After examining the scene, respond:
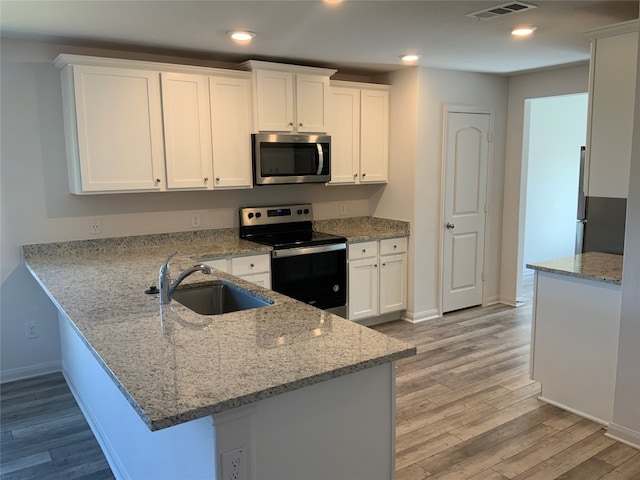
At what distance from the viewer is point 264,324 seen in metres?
2.03

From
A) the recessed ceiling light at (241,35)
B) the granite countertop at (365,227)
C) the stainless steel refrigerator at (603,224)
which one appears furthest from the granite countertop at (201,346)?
the stainless steel refrigerator at (603,224)

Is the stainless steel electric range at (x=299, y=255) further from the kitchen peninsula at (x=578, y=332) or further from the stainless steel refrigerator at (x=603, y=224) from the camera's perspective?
the stainless steel refrigerator at (x=603, y=224)

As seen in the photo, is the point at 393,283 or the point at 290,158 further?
the point at 393,283

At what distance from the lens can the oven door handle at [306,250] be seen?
4.03m

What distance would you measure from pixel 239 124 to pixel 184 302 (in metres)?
1.85

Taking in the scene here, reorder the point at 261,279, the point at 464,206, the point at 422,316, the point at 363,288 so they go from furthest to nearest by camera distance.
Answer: the point at 464,206, the point at 422,316, the point at 363,288, the point at 261,279

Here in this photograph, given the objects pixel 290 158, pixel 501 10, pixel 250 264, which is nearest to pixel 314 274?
pixel 250 264

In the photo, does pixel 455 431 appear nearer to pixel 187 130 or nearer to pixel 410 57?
pixel 187 130

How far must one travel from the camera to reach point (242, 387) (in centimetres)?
144

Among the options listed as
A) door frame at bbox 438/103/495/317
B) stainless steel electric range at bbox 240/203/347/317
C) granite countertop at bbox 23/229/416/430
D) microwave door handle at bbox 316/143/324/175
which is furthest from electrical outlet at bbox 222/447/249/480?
door frame at bbox 438/103/495/317

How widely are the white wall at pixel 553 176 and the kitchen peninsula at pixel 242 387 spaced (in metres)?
5.41

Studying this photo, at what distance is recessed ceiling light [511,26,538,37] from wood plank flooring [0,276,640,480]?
240 centimetres

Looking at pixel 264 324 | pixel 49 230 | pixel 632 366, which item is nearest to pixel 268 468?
pixel 264 324

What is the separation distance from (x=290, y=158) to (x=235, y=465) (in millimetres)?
3117
